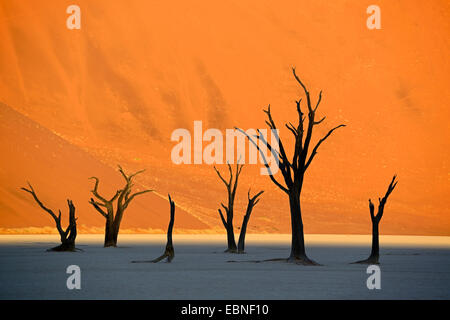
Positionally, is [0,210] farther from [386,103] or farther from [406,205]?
[386,103]

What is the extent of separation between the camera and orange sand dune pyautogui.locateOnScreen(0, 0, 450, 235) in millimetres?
109688

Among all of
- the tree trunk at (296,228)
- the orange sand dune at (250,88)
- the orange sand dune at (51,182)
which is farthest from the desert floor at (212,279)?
the orange sand dune at (250,88)

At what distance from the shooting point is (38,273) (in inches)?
945

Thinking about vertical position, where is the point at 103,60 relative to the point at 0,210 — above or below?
above

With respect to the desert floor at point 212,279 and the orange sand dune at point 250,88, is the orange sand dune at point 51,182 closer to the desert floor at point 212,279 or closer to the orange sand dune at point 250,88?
the orange sand dune at point 250,88

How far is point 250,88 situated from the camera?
131 m

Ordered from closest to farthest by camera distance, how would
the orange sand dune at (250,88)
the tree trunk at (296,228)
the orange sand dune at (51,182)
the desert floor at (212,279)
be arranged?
the desert floor at (212,279)
the tree trunk at (296,228)
the orange sand dune at (51,182)
the orange sand dune at (250,88)

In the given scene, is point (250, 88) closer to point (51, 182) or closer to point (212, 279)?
point (51, 182)

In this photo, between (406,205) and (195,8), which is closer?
(406,205)

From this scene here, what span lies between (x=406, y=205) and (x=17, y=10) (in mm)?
71628

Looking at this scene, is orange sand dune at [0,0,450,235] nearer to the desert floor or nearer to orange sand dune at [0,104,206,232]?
orange sand dune at [0,104,206,232]

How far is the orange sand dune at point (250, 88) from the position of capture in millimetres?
109688

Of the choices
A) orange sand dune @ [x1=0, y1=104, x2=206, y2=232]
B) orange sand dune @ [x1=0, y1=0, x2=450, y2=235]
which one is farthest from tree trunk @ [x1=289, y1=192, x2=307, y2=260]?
orange sand dune @ [x1=0, y1=0, x2=450, y2=235]
